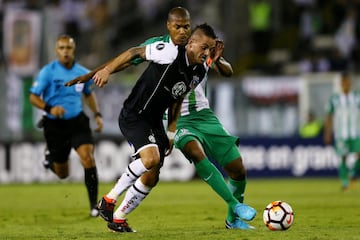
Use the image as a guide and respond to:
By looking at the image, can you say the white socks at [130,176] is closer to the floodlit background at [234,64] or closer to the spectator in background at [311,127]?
the floodlit background at [234,64]

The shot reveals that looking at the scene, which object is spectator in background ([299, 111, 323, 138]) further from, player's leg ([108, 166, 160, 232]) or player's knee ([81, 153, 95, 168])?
player's leg ([108, 166, 160, 232])

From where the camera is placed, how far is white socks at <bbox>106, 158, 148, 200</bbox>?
9961 mm

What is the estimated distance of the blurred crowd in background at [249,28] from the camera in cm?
2711

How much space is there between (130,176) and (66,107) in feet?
12.9

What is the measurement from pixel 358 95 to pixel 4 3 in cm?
1179

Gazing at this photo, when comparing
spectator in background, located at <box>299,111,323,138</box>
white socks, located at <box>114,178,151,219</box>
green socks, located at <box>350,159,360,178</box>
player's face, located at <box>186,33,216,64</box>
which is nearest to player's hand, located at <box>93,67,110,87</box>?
player's face, located at <box>186,33,216,64</box>

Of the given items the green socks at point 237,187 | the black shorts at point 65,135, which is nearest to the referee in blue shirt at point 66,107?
the black shorts at point 65,135

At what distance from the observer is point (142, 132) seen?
1008cm

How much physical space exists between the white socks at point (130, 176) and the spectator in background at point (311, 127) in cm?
1413

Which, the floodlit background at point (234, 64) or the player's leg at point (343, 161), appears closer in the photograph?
the player's leg at point (343, 161)

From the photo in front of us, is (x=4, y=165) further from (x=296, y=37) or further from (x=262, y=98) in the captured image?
(x=296, y=37)

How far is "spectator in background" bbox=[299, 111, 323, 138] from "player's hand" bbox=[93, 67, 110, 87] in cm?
1477

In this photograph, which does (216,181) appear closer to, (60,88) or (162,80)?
(162,80)

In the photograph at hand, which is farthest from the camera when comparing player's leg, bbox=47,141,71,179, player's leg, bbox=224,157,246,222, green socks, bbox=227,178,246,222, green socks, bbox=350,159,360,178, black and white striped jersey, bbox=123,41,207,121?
green socks, bbox=350,159,360,178
